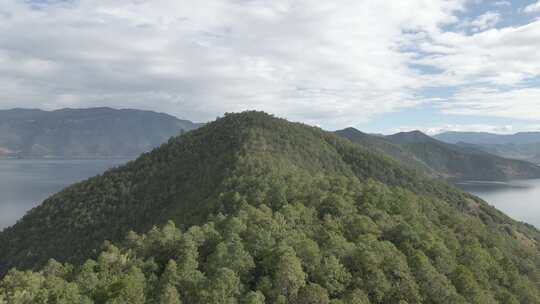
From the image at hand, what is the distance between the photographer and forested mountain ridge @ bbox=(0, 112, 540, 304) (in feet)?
127

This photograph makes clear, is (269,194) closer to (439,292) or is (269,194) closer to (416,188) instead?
(439,292)

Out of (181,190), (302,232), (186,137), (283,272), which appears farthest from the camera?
(186,137)

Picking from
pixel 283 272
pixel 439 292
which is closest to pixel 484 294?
pixel 439 292

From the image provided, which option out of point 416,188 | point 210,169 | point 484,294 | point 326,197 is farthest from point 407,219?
point 416,188

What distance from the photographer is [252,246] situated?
46719 millimetres

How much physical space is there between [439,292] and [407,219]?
25.3 m

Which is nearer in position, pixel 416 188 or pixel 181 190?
pixel 181 190

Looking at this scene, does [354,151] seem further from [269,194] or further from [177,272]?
[177,272]

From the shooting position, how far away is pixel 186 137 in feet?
528

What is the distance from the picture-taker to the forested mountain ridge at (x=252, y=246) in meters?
38.8

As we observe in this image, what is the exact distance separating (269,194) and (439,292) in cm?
3576

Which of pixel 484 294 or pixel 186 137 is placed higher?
pixel 186 137

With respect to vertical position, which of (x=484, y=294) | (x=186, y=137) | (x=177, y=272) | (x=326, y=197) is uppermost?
(x=186, y=137)

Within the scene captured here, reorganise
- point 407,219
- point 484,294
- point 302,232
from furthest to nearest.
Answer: point 407,219, point 302,232, point 484,294
